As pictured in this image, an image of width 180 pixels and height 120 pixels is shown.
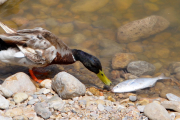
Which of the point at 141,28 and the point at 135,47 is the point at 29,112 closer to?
the point at 135,47

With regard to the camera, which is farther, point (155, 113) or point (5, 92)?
point (5, 92)

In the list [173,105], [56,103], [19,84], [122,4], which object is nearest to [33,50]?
[19,84]

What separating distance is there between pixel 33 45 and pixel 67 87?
115 centimetres

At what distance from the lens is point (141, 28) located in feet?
20.1

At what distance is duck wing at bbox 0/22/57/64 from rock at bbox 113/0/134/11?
3.33 m

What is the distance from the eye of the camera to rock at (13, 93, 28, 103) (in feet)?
11.1

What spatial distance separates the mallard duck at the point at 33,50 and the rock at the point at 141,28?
182 cm

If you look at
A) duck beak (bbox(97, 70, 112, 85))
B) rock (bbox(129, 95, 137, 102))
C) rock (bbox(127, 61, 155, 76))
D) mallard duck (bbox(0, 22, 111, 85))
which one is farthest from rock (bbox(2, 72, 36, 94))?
rock (bbox(127, 61, 155, 76))

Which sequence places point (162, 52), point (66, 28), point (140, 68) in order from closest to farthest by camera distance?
point (140, 68), point (162, 52), point (66, 28)

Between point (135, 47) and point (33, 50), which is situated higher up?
point (33, 50)

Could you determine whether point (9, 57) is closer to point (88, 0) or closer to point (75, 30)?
point (75, 30)

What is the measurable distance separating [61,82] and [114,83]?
55.6 inches

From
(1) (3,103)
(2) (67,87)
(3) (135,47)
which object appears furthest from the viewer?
(3) (135,47)

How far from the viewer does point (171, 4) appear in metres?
6.91
